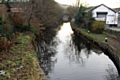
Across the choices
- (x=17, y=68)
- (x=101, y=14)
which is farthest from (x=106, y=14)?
(x=17, y=68)

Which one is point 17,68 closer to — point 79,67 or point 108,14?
point 79,67

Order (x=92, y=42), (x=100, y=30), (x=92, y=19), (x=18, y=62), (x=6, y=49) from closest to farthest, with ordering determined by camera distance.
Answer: (x=18, y=62) < (x=6, y=49) < (x=92, y=42) < (x=100, y=30) < (x=92, y=19)

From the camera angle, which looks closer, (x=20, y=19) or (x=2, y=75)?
(x=2, y=75)

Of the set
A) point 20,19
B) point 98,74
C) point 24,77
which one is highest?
point 20,19

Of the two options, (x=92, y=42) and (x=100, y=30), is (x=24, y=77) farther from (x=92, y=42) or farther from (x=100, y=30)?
(x=100, y=30)

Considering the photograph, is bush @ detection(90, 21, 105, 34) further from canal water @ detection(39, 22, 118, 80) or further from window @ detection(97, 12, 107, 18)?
window @ detection(97, 12, 107, 18)

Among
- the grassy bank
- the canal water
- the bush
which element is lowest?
the canal water

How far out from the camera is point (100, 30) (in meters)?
33.7

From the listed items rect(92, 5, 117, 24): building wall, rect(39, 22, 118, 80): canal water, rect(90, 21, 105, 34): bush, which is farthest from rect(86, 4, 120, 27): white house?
rect(39, 22, 118, 80): canal water

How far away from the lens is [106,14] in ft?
154

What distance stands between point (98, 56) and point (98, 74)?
6386 millimetres

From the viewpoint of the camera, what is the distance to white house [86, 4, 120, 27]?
4609 centimetres

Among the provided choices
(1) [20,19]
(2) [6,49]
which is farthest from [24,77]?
(1) [20,19]

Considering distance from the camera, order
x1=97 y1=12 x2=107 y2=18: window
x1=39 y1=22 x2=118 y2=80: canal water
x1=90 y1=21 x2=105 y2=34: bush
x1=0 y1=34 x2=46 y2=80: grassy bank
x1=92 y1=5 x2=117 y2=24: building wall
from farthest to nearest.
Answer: x1=97 y1=12 x2=107 y2=18: window
x1=92 y1=5 x2=117 y2=24: building wall
x1=90 y1=21 x2=105 y2=34: bush
x1=39 y1=22 x2=118 y2=80: canal water
x1=0 y1=34 x2=46 y2=80: grassy bank
